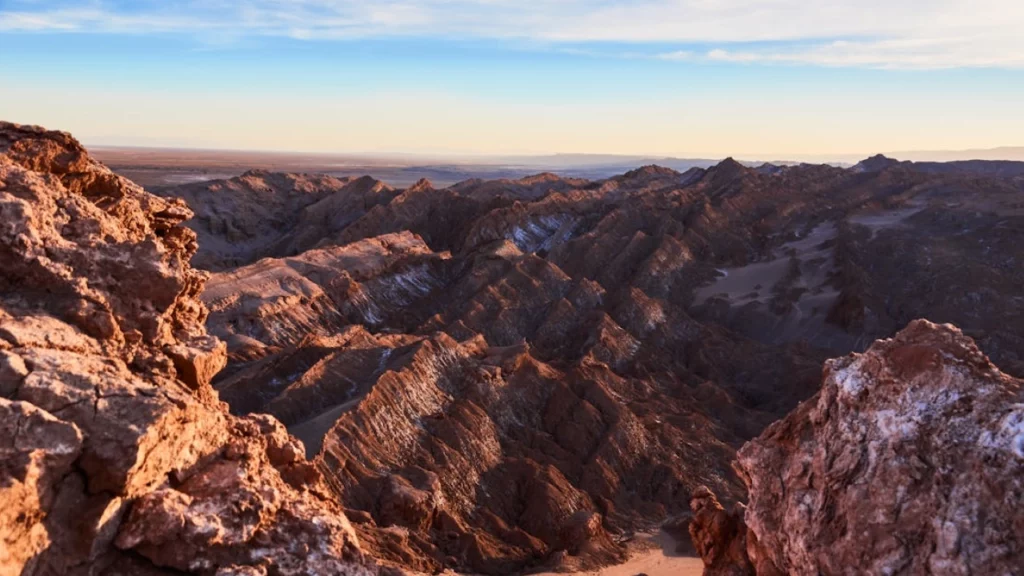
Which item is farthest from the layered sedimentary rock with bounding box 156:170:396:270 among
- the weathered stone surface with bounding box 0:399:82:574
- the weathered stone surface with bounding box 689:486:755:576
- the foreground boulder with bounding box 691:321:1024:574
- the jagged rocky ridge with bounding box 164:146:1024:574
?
the weathered stone surface with bounding box 0:399:82:574

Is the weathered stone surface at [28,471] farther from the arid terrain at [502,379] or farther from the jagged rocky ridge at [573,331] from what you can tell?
the jagged rocky ridge at [573,331]

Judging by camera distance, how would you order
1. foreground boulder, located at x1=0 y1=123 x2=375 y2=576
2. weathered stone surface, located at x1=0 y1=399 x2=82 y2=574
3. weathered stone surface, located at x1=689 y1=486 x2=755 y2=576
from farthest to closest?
weathered stone surface, located at x1=689 y1=486 x2=755 y2=576 < foreground boulder, located at x1=0 y1=123 x2=375 y2=576 < weathered stone surface, located at x1=0 y1=399 x2=82 y2=574

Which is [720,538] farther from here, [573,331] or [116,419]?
[573,331]

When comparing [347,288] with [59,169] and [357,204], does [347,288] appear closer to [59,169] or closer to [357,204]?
[357,204]

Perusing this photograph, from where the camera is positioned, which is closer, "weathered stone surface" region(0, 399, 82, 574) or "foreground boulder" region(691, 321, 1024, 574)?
"weathered stone surface" region(0, 399, 82, 574)

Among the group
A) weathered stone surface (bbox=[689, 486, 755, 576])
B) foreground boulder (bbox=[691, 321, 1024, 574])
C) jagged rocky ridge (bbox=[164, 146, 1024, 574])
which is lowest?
jagged rocky ridge (bbox=[164, 146, 1024, 574])

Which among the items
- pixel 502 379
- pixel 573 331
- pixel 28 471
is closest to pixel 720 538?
pixel 28 471

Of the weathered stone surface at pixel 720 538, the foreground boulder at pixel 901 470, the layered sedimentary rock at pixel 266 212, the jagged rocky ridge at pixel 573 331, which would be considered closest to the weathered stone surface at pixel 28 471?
the foreground boulder at pixel 901 470

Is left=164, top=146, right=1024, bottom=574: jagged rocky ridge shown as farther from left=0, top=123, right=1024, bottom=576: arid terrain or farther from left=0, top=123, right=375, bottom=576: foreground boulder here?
left=0, top=123, right=375, bottom=576: foreground boulder
